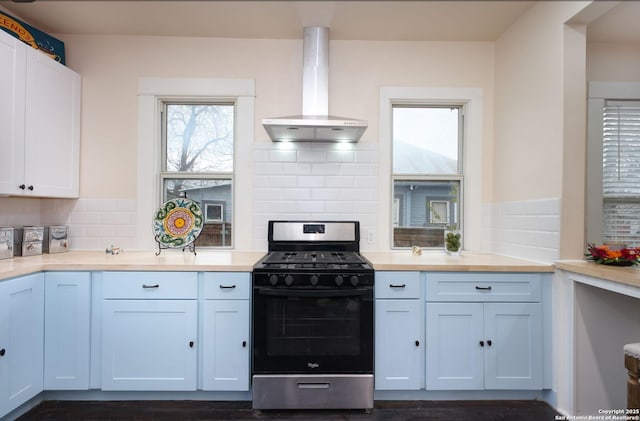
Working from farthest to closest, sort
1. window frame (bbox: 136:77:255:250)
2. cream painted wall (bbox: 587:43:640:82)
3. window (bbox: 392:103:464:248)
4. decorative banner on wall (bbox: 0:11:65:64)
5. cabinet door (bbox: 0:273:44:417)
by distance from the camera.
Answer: window (bbox: 392:103:464:248) → window frame (bbox: 136:77:255:250) → cream painted wall (bbox: 587:43:640:82) → decorative banner on wall (bbox: 0:11:65:64) → cabinet door (bbox: 0:273:44:417)

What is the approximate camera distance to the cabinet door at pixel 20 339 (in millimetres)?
1639

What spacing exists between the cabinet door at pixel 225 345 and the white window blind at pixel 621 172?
92.4 inches

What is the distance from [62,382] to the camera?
188cm

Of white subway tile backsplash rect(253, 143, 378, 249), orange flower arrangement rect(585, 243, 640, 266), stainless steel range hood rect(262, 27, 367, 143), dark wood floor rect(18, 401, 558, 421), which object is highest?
stainless steel range hood rect(262, 27, 367, 143)

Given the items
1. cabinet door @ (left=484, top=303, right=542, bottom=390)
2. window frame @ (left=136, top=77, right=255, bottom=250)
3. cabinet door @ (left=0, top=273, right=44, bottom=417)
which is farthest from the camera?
window frame @ (left=136, top=77, right=255, bottom=250)

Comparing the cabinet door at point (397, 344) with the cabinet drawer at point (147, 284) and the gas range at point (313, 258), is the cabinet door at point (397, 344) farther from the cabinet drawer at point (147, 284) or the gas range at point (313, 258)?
the cabinet drawer at point (147, 284)

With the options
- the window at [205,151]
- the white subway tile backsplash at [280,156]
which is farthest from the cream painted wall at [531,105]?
the window at [205,151]

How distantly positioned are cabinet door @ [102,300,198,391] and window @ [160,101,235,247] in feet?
2.47

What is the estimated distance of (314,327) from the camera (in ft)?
6.06

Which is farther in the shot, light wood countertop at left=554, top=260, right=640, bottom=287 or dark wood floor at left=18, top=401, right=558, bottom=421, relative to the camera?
dark wood floor at left=18, top=401, right=558, bottom=421

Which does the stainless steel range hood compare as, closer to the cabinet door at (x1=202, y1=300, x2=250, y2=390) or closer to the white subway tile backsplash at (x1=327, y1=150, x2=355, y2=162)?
the white subway tile backsplash at (x1=327, y1=150, x2=355, y2=162)

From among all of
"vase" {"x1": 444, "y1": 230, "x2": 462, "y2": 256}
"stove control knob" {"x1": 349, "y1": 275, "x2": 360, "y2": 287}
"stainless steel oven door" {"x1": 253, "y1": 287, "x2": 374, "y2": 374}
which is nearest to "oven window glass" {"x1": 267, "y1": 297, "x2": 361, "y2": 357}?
"stainless steel oven door" {"x1": 253, "y1": 287, "x2": 374, "y2": 374}

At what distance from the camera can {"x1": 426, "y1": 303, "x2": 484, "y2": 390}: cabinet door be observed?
192 centimetres

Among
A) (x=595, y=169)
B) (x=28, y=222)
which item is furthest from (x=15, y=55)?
(x=595, y=169)
